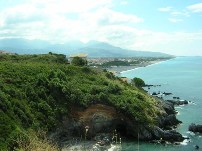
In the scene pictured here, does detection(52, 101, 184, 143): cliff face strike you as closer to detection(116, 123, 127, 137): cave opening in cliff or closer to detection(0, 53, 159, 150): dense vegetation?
detection(116, 123, 127, 137): cave opening in cliff

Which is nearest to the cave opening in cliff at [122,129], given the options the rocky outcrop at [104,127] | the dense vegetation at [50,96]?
the rocky outcrop at [104,127]

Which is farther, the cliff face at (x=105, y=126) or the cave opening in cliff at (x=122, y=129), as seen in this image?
the cave opening in cliff at (x=122, y=129)

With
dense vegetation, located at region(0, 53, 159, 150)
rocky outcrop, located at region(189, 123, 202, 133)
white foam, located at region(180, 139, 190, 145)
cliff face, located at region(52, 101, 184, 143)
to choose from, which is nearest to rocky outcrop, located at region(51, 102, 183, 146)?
cliff face, located at region(52, 101, 184, 143)

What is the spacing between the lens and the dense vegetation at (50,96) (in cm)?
4244

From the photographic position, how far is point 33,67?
188 feet

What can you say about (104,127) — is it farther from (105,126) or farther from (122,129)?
(122,129)

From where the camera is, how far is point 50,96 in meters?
50.6

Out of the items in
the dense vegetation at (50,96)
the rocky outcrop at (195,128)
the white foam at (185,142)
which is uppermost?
the dense vegetation at (50,96)

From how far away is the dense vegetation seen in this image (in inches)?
1671

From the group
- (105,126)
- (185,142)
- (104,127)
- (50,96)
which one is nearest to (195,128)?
(185,142)

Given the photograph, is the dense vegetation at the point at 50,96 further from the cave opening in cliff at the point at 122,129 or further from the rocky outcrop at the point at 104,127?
the cave opening in cliff at the point at 122,129

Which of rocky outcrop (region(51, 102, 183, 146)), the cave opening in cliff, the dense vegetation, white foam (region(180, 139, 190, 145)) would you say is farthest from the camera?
the cave opening in cliff

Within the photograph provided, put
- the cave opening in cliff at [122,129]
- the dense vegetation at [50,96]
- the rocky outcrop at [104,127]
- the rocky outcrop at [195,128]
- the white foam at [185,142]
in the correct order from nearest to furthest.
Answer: the dense vegetation at [50,96] < the white foam at [185,142] < the rocky outcrop at [104,127] < the cave opening in cliff at [122,129] < the rocky outcrop at [195,128]

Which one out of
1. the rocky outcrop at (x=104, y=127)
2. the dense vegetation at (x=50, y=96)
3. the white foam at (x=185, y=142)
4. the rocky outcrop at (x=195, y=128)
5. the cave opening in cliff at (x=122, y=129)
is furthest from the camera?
the rocky outcrop at (x=195, y=128)
